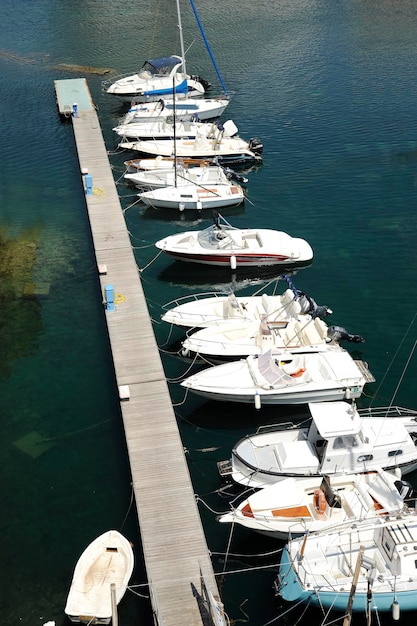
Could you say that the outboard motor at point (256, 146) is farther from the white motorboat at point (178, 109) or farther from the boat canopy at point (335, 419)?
the boat canopy at point (335, 419)

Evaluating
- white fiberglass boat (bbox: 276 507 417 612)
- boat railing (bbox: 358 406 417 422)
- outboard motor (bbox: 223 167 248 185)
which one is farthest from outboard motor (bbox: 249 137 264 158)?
white fiberglass boat (bbox: 276 507 417 612)

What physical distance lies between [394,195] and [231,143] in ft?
49.3

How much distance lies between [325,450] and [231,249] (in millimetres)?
18770

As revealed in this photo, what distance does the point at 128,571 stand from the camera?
25.9 metres

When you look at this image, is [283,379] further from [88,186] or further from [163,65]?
[163,65]

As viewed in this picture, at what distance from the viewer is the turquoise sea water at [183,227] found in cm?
2894

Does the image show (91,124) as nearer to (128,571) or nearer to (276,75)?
(276,75)

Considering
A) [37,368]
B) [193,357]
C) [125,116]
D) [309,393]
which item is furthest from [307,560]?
[125,116]

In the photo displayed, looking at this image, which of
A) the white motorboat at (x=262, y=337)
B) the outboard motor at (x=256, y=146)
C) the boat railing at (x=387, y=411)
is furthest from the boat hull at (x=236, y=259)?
the outboard motor at (x=256, y=146)

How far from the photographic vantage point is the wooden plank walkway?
25.4 meters

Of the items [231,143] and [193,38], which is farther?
[193,38]

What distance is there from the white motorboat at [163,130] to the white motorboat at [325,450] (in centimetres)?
3726

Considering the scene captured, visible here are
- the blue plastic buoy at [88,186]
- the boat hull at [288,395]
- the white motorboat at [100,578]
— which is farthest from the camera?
the blue plastic buoy at [88,186]

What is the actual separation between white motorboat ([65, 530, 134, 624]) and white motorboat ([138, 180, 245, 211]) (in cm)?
2929
